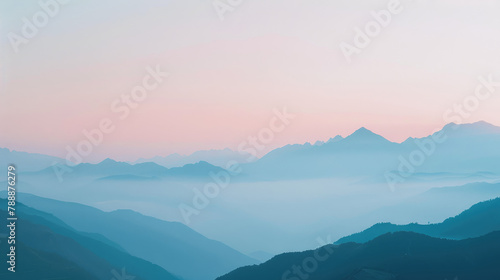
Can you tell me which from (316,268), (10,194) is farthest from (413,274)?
(10,194)

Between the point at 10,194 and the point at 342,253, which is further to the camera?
the point at 342,253

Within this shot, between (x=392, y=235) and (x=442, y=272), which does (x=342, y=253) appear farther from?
(x=442, y=272)

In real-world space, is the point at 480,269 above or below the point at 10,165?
below

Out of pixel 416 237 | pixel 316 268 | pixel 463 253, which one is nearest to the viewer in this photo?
pixel 463 253

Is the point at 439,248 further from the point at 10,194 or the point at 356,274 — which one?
the point at 10,194

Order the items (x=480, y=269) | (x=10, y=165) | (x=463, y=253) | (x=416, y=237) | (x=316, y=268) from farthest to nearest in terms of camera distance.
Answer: (x=316, y=268)
(x=416, y=237)
(x=463, y=253)
(x=480, y=269)
(x=10, y=165)

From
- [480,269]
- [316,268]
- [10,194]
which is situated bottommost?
[480,269]
